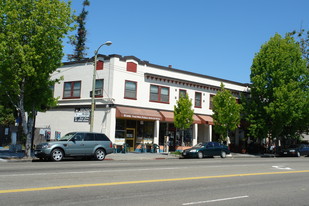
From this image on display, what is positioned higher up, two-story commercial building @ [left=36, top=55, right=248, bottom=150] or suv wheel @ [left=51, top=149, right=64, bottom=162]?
two-story commercial building @ [left=36, top=55, right=248, bottom=150]

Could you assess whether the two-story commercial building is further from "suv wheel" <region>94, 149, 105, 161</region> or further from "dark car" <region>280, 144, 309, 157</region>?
"dark car" <region>280, 144, 309, 157</region>

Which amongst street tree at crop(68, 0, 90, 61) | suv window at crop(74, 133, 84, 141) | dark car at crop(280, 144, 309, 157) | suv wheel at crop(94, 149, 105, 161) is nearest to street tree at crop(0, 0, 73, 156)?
suv window at crop(74, 133, 84, 141)

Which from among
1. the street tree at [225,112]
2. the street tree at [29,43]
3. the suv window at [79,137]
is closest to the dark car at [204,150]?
the street tree at [225,112]

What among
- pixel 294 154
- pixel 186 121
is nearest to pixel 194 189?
pixel 186 121

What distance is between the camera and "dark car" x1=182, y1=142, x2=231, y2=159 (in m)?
26.1

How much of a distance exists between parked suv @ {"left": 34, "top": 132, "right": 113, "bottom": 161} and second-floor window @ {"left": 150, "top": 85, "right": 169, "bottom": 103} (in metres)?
10.1

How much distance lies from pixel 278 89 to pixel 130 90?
49.9ft

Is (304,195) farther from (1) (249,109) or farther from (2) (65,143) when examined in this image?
(1) (249,109)

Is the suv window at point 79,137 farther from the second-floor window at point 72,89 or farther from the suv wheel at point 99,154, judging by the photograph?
the second-floor window at point 72,89

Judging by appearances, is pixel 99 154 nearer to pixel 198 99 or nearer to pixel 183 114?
pixel 183 114

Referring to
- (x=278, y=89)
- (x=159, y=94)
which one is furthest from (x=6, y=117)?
(x=278, y=89)

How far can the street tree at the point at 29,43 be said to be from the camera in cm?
1922

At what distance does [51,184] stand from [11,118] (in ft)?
96.2

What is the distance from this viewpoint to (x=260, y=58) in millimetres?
36125
